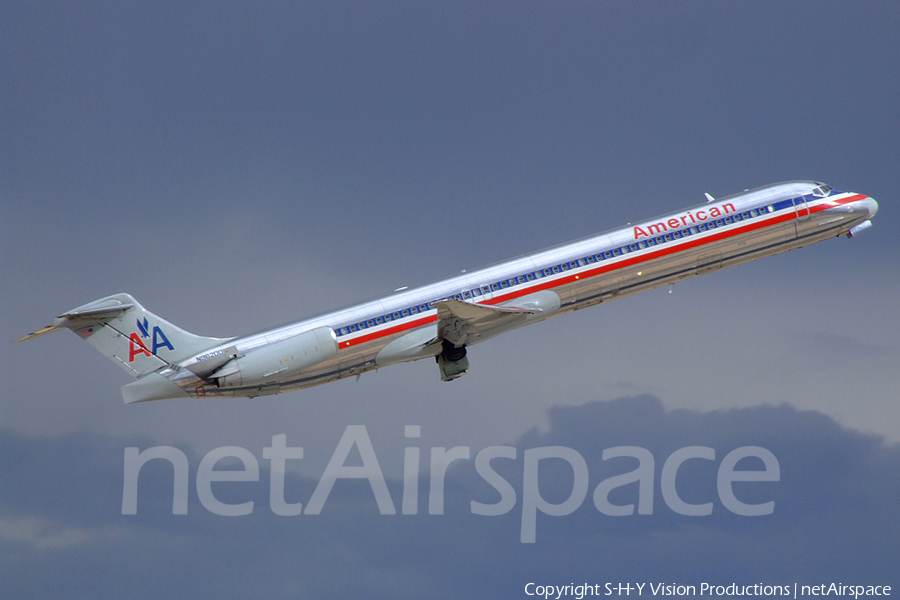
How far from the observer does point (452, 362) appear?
203ft

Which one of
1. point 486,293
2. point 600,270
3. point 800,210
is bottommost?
point 486,293

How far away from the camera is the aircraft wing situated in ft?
189

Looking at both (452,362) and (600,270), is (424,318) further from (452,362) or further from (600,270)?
(600,270)

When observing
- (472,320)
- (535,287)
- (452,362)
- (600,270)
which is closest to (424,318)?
(472,320)

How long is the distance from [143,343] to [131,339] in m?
0.62

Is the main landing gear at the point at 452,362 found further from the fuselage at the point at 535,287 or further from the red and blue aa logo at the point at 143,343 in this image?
the red and blue aa logo at the point at 143,343

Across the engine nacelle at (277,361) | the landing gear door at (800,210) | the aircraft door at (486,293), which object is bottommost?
the engine nacelle at (277,361)

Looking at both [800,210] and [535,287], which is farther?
[800,210]

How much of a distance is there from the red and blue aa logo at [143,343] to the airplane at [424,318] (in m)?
0.05

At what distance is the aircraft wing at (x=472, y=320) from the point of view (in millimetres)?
57469

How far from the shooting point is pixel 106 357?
2347 inches

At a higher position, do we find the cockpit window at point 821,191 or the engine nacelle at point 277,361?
the cockpit window at point 821,191

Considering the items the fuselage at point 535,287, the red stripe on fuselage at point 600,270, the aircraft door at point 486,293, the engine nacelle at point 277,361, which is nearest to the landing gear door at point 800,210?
the fuselage at point 535,287

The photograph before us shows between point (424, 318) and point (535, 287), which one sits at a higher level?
point (535, 287)
